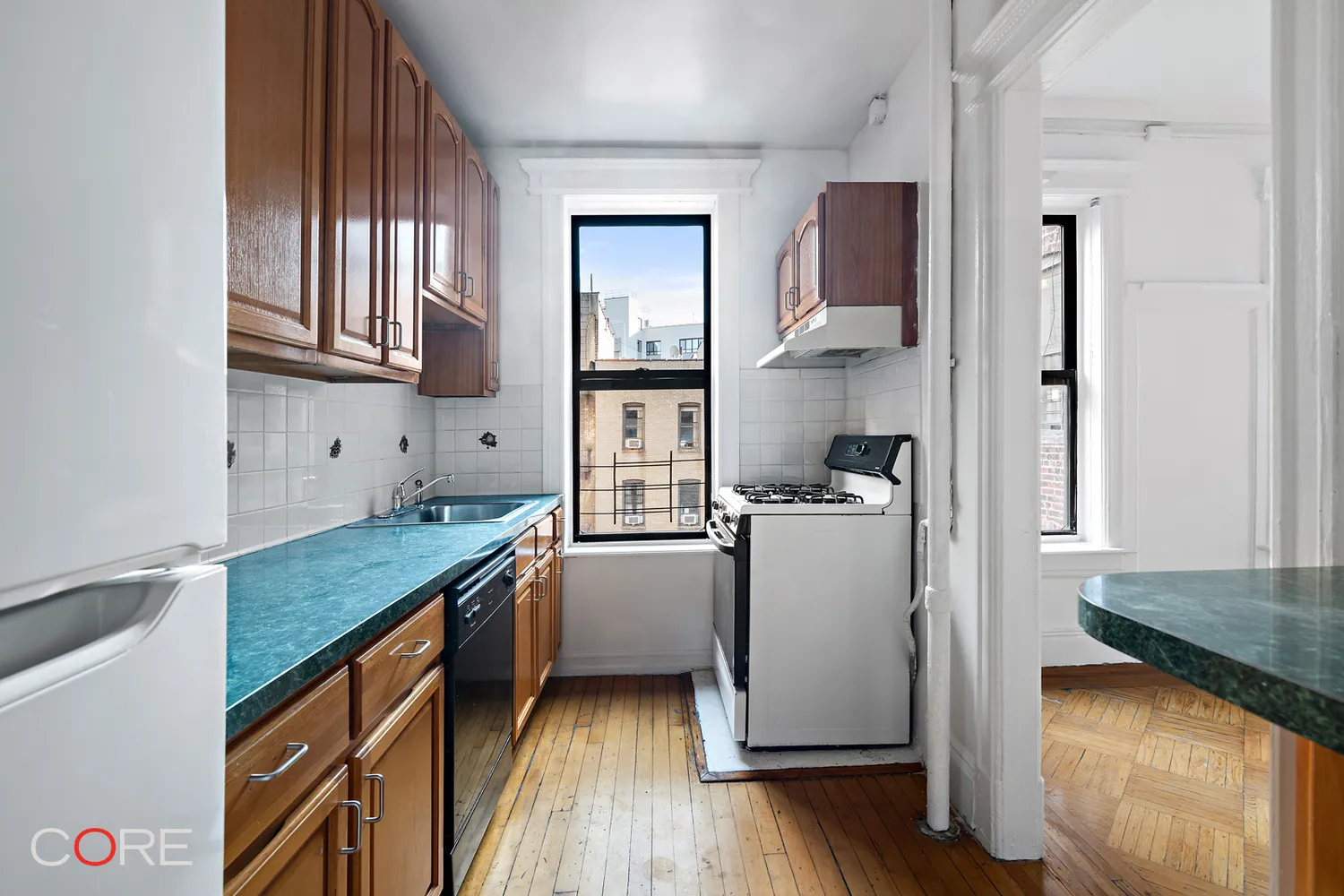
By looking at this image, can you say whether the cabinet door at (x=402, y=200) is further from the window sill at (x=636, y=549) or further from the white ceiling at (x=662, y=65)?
the window sill at (x=636, y=549)

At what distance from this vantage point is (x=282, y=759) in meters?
0.84

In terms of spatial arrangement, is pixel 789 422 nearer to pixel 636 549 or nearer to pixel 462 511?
pixel 636 549

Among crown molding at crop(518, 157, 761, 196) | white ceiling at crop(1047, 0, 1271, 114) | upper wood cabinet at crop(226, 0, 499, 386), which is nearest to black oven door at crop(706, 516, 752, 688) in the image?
upper wood cabinet at crop(226, 0, 499, 386)

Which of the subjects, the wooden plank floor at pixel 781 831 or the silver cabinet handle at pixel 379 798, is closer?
the silver cabinet handle at pixel 379 798

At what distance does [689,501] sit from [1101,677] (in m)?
2.23

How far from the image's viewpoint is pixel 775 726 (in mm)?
2352

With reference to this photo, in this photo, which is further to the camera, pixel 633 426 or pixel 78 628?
pixel 633 426

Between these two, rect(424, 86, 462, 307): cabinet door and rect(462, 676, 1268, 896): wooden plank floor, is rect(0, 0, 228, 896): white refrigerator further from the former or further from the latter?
rect(424, 86, 462, 307): cabinet door

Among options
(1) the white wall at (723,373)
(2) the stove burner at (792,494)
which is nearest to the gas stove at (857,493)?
(2) the stove burner at (792,494)

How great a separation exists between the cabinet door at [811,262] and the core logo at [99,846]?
231 centimetres

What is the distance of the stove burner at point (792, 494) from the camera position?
7.91ft

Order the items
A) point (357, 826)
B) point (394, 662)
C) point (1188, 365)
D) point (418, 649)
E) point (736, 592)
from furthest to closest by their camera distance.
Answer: point (1188, 365), point (736, 592), point (418, 649), point (394, 662), point (357, 826)

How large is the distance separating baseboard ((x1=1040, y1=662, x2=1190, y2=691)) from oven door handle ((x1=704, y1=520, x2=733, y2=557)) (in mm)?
1787

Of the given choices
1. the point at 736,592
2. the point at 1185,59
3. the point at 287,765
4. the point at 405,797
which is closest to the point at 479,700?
the point at 405,797
